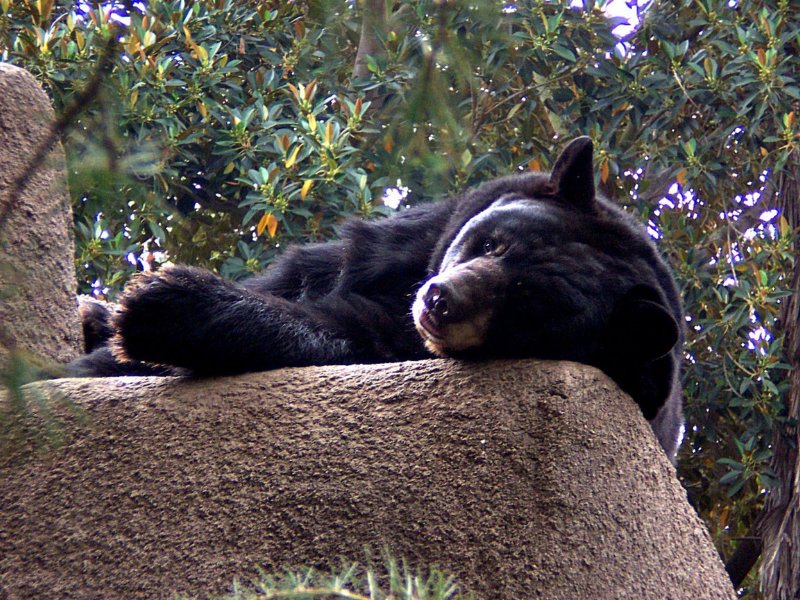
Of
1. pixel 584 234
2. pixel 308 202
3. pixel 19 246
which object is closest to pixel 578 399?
pixel 584 234

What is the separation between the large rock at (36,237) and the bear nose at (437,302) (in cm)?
162

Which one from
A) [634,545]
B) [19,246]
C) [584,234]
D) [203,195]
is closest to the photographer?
[634,545]

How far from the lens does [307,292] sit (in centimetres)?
450

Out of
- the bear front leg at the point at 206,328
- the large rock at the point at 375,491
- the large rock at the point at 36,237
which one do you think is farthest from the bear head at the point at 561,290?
the large rock at the point at 36,237

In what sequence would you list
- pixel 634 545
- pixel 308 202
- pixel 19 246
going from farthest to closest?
pixel 308 202, pixel 19 246, pixel 634 545

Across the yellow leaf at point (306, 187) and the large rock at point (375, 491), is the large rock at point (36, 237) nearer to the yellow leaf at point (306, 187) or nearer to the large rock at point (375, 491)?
the large rock at point (375, 491)

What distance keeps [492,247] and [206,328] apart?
1.02m

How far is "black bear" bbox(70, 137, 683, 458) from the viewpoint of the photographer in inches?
131

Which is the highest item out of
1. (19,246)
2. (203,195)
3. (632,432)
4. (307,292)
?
(203,195)

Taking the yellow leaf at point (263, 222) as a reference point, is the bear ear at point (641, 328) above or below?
below

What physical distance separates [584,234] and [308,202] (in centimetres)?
284

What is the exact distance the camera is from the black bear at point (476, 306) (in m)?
3.33

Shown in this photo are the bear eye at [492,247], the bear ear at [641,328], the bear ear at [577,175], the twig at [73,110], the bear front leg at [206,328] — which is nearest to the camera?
the twig at [73,110]

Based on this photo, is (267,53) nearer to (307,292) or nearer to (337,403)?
(307,292)
